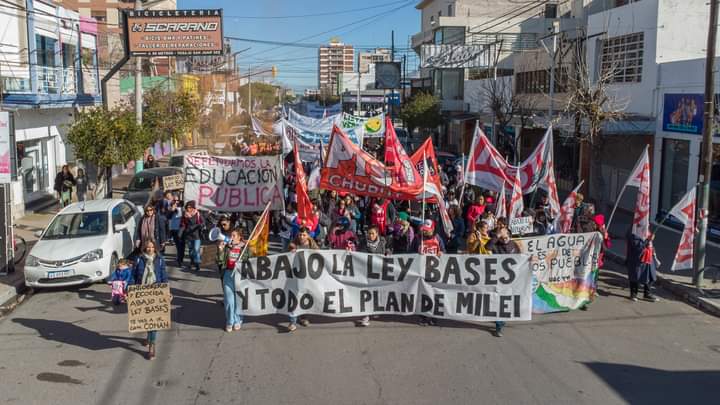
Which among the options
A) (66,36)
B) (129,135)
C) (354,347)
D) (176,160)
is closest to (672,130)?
(354,347)

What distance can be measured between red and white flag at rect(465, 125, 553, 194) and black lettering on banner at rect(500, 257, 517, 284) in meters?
4.92

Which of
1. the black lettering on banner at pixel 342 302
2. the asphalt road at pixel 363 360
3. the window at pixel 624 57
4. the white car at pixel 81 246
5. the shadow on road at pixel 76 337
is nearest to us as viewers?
the asphalt road at pixel 363 360

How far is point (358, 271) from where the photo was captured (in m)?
10.2

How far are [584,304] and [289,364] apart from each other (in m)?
5.22

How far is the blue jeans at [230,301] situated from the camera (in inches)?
392

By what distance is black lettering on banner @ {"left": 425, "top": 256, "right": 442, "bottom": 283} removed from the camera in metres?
10.1

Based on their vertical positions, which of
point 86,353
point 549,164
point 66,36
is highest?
point 66,36

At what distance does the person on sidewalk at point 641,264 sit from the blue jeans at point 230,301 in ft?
22.3

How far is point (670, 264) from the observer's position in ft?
49.5

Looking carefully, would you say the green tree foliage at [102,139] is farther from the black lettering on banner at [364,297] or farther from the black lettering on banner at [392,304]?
the black lettering on banner at [392,304]

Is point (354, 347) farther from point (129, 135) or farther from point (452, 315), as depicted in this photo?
point (129, 135)

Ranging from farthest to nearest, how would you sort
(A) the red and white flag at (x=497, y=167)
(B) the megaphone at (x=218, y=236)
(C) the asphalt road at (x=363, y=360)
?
1. (A) the red and white flag at (x=497, y=167)
2. (B) the megaphone at (x=218, y=236)
3. (C) the asphalt road at (x=363, y=360)

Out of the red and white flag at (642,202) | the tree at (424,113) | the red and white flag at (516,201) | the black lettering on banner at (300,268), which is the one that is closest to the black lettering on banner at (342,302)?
the black lettering on banner at (300,268)

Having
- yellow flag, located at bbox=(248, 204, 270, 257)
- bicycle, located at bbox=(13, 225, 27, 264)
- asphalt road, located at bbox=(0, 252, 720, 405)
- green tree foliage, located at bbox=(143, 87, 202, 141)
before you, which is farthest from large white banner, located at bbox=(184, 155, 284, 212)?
green tree foliage, located at bbox=(143, 87, 202, 141)
